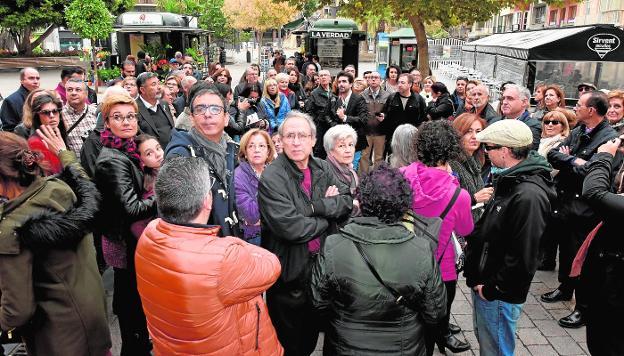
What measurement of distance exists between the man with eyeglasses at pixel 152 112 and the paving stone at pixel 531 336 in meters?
4.28

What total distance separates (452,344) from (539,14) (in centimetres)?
4634

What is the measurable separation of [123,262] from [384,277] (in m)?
2.14

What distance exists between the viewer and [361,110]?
7918 millimetres

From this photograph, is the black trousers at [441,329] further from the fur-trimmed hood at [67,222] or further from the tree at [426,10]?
the tree at [426,10]

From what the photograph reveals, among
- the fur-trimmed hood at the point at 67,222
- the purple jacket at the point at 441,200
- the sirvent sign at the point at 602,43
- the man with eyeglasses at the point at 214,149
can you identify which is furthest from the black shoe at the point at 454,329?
the sirvent sign at the point at 602,43

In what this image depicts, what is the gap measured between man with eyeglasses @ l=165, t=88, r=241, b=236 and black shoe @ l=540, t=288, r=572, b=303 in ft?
11.6

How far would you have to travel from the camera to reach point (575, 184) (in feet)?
15.8

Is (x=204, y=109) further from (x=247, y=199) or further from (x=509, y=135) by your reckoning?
(x=509, y=135)

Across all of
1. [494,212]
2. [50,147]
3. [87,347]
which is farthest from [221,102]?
[494,212]

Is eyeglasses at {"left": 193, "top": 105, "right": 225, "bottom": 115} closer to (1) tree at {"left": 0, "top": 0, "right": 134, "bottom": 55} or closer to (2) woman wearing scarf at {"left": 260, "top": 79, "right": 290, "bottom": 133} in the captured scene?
(2) woman wearing scarf at {"left": 260, "top": 79, "right": 290, "bottom": 133}

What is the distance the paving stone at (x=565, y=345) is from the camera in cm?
409

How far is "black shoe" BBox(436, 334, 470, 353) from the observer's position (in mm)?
4066

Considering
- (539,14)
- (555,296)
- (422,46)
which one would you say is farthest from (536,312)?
(539,14)

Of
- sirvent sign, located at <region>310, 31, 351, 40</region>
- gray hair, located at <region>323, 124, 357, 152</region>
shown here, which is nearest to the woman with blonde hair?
gray hair, located at <region>323, 124, 357, 152</region>
